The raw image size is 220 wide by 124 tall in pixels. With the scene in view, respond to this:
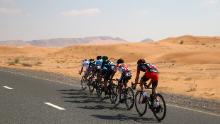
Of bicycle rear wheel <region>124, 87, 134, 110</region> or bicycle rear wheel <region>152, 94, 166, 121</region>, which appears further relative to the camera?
bicycle rear wheel <region>124, 87, 134, 110</region>

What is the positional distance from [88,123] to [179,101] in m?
6.58

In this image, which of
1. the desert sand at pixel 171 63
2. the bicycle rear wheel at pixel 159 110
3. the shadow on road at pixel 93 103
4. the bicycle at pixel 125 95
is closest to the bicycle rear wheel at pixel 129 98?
the bicycle at pixel 125 95

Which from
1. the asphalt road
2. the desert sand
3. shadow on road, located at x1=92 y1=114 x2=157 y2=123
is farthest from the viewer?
the desert sand

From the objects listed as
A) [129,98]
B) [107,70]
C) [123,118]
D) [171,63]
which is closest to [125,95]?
[129,98]

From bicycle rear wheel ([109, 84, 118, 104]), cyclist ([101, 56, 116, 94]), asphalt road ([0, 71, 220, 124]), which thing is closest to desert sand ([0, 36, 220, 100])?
cyclist ([101, 56, 116, 94])

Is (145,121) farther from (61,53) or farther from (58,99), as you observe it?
(61,53)

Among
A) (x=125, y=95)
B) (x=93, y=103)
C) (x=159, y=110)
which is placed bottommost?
(x=93, y=103)

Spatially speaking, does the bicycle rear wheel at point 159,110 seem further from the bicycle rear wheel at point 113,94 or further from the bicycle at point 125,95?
the bicycle rear wheel at point 113,94

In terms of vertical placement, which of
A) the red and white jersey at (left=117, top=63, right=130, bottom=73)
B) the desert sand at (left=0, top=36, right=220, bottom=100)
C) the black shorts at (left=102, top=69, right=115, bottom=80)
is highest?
the red and white jersey at (left=117, top=63, right=130, bottom=73)

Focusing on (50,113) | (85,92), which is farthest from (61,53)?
(50,113)

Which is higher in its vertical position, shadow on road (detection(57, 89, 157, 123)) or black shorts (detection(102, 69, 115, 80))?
black shorts (detection(102, 69, 115, 80))

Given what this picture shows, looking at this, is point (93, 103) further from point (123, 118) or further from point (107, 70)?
point (123, 118)

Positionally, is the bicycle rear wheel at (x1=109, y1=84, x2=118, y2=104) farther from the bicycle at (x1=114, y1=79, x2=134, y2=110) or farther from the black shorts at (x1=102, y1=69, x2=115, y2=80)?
the bicycle at (x1=114, y1=79, x2=134, y2=110)

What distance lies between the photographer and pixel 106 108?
14.6 metres
